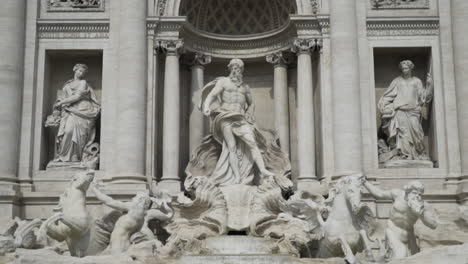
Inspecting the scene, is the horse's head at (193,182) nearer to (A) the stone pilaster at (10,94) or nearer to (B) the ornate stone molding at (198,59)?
(B) the ornate stone molding at (198,59)

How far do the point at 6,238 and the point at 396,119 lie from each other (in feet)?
35.3

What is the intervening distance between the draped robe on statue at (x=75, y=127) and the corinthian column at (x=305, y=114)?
18.8 feet

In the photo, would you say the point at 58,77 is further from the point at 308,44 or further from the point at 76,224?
the point at 308,44

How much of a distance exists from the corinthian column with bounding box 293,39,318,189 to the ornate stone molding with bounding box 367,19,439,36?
1772 millimetres

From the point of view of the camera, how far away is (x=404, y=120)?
1908 centimetres

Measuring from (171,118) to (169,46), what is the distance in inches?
81.4

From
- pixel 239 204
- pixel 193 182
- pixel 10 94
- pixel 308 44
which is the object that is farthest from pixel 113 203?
pixel 308 44

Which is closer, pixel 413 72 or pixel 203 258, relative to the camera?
pixel 203 258

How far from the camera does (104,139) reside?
18.7m

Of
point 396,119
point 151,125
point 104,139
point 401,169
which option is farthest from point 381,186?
point 104,139

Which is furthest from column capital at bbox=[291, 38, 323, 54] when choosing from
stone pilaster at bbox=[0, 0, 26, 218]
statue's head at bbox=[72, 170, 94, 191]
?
stone pilaster at bbox=[0, 0, 26, 218]

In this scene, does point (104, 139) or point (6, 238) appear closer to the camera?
point (6, 238)

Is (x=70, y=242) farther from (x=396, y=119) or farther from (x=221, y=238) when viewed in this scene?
(x=396, y=119)

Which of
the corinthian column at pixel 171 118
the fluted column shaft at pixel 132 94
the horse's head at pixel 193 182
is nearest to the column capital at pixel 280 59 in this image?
the corinthian column at pixel 171 118
